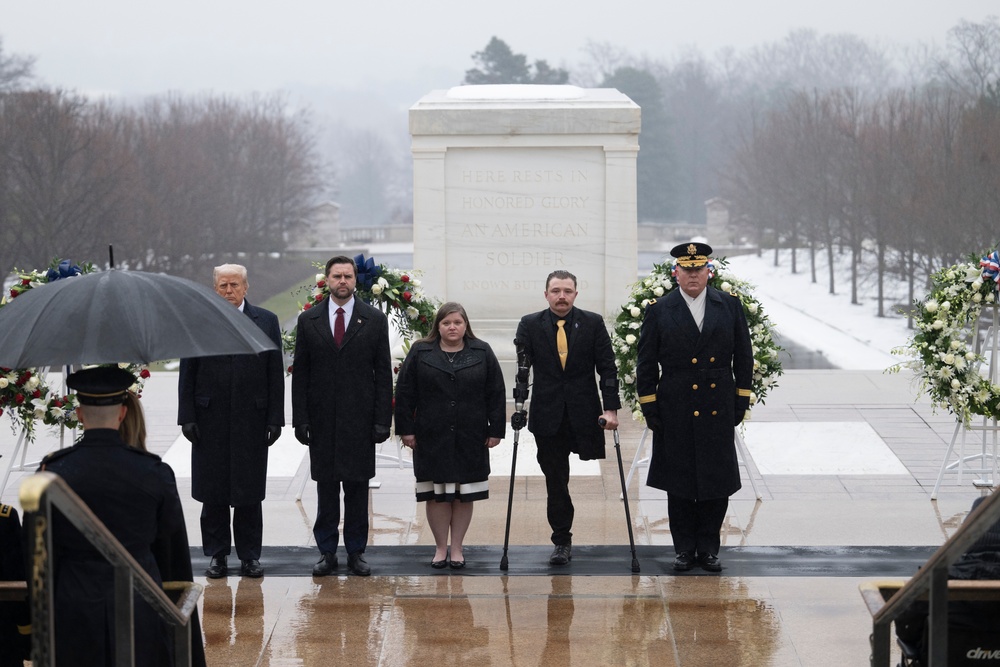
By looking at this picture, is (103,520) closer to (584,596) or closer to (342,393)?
(342,393)

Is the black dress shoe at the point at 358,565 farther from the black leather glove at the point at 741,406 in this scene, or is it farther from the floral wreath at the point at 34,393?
the floral wreath at the point at 34,393

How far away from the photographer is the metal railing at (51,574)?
3.42 metres

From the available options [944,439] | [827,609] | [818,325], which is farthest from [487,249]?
[818,325]

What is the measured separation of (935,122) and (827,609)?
36.3 metres

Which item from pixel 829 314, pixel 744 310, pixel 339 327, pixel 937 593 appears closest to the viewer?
pixel 937 593

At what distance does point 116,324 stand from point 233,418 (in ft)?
8.54

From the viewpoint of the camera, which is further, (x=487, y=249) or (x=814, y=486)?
(x=487, y=249)

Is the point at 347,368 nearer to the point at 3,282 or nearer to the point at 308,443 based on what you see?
the point at 308,443

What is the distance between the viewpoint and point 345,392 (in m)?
7.33

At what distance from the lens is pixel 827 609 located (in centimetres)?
676

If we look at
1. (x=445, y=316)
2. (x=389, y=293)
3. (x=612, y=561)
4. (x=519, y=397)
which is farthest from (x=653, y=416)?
(x=389, y=293)

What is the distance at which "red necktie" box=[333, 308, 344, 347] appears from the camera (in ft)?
24.2

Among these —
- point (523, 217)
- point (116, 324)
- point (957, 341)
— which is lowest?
point (957, 341)

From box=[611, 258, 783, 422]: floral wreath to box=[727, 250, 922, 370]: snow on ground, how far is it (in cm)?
1365
